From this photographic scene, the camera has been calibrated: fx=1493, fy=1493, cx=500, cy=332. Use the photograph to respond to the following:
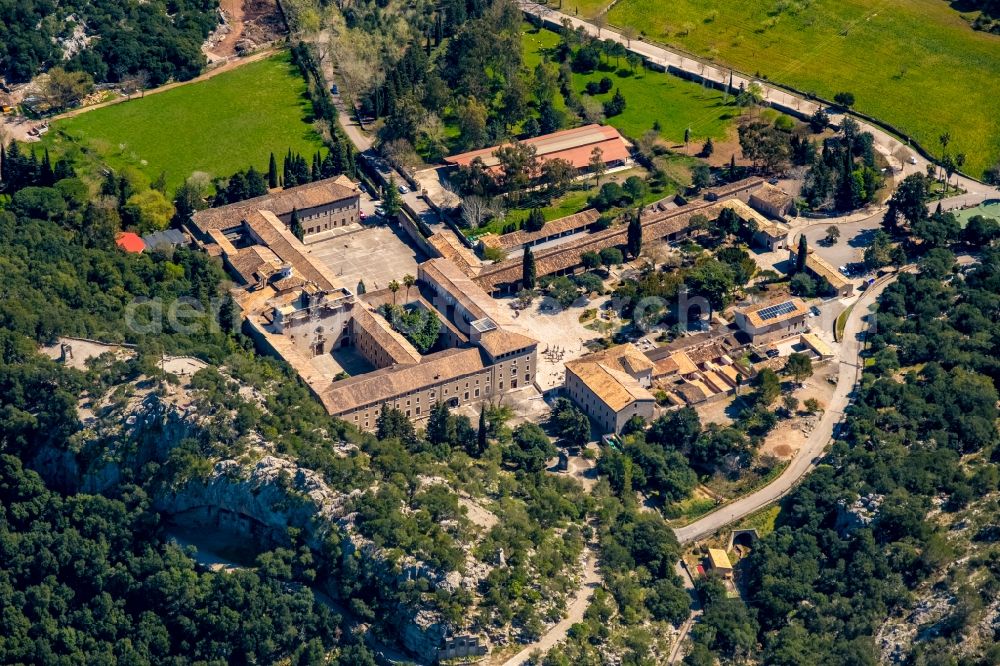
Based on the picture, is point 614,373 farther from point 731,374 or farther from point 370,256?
point 370,256

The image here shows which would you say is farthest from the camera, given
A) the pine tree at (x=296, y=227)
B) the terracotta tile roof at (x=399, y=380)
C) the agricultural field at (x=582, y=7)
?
the agricultural field at (x=582, y=7)

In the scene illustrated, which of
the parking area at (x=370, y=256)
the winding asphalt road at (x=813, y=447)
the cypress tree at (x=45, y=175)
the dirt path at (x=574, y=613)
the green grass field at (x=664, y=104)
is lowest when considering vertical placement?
the winding asphalt road at (x=813, y=447)

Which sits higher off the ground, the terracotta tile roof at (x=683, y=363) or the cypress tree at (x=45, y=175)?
the cypress tree at (x=45, y=175)

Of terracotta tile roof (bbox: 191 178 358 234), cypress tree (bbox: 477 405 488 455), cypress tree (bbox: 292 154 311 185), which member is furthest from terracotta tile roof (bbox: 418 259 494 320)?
cypress tree (bbox: 292 154 311 185)

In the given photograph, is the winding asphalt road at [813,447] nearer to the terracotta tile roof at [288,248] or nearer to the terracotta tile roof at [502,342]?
the terracotta tile roof at [502,342]

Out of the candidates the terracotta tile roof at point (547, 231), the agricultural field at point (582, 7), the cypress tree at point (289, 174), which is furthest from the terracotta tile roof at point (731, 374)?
the agricultural field at point (582, 7)

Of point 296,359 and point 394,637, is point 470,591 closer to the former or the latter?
point 394,637
